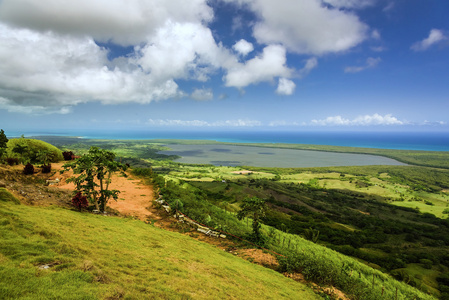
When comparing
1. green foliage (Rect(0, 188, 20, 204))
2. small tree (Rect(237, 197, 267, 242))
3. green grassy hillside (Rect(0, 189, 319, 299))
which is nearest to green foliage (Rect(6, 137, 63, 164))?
green foliage (Rect(0, 188, 20, 204))

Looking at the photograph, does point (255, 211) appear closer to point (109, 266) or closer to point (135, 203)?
point (109, 266)

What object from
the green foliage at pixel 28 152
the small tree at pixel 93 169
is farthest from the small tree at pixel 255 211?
the green foliage at pixel 28 152

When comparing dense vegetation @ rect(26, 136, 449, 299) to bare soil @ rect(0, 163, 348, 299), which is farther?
dense vegetation @ rect(26, 136, 449, 299)

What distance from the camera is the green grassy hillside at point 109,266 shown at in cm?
490

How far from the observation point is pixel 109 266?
6.69m

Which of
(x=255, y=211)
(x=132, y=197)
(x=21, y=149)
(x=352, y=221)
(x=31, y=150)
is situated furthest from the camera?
(x=352, y=221)

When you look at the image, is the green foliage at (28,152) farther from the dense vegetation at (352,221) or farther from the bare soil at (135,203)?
the dense vegetation at (352,221)

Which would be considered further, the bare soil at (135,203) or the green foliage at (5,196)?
the bare soil at (135,203)

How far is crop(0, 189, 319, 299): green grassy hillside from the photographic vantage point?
490 cm

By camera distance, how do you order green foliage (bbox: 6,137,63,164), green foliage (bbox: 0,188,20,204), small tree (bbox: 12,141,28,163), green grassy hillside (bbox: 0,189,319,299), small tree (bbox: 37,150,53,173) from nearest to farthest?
1. green grassy hillside (bbox: 0,189,319,299)
2. green foliage (bbox: 0,188,20,204)
3. small tree (bbox: 37,150,53,173)
4. green foliage (bbox: 6,137,63,164)
5. small tree (bbox: 12,141,28,163)

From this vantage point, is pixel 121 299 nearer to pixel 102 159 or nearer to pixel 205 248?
pixel 205 248

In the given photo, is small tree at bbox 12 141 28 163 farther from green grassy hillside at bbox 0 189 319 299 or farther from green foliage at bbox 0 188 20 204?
green grassy hillside at bbox 0 189 319 299

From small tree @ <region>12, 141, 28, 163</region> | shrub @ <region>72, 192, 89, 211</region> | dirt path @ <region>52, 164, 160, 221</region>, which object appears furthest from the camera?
small tree @ <region>12, 141, 28, 163</region>

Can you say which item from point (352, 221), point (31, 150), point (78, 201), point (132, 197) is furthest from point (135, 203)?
point (352, 221)
